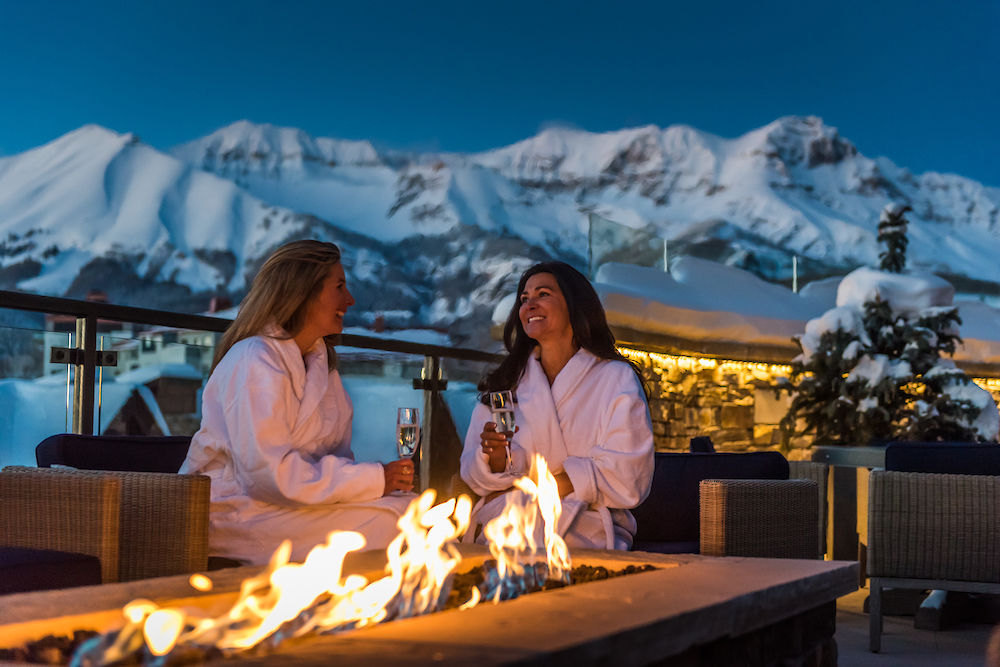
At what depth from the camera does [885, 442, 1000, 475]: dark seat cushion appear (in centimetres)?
322

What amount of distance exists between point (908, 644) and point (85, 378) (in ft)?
9.43

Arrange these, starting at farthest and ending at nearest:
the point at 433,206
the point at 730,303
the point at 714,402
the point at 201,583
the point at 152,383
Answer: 1. the point at 433,206
2. the point at 730,303
3. the point at 714,402
4. the point at 152,383
5. the point at 201,583

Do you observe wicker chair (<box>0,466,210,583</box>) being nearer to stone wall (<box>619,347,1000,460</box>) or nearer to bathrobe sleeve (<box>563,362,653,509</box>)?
bathrobe sleeve (<box>563,362,653,509</box>)

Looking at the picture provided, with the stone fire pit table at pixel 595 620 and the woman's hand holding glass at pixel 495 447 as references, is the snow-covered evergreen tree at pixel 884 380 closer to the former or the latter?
the woman's hand holding glass at pixel 495 447

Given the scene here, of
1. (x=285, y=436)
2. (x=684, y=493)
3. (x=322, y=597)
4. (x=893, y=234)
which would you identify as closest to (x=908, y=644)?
(x=684, y=493)

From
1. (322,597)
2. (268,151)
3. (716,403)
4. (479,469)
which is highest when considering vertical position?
(268,151)

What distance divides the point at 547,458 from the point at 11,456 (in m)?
A: 2.15

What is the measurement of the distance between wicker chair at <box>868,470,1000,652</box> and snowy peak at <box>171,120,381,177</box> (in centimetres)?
3049

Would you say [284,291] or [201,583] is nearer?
[201,583]

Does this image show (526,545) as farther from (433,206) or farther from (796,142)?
(433,206)

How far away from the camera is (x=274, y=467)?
217cm

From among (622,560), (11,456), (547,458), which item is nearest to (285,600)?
(622,560)

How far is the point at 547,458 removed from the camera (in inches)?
108

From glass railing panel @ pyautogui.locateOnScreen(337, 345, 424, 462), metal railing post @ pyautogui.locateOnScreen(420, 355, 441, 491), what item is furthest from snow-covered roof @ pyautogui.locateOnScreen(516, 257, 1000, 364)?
glass railing panel @ pyautogui.locateOnScreen(337, 345, 424, 462)
